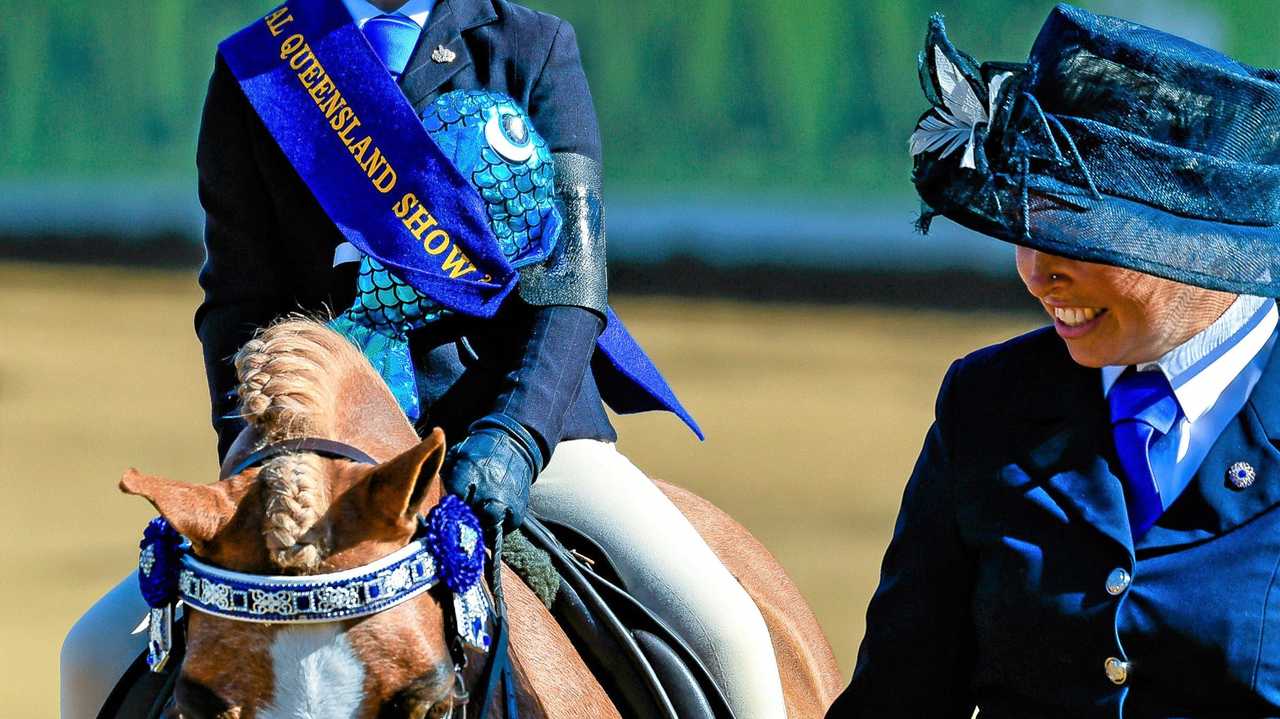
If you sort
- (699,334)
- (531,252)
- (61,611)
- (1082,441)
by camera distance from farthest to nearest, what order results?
(699,334) → (61,611) → (531,252) → (1082,441)

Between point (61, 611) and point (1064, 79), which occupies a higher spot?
point (1064, 79)

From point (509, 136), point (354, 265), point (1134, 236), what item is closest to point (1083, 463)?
point (1134, 236)

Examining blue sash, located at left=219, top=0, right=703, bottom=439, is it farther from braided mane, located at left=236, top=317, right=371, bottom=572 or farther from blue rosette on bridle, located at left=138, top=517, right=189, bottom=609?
blue rosette on bridle, located at left=138, top=517, right=189, bottom=609

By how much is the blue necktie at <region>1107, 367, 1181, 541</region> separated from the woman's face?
4 centimetres

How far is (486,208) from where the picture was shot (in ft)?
9.61

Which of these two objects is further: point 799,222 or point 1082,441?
point 799,222

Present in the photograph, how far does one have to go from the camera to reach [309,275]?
308cm

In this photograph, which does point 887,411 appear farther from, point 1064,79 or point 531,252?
point 1064,79

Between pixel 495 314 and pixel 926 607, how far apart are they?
104 cm

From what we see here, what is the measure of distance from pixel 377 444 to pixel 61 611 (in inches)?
222

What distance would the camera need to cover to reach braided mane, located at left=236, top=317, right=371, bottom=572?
2182mm

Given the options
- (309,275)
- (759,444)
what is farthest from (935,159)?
(759,444)

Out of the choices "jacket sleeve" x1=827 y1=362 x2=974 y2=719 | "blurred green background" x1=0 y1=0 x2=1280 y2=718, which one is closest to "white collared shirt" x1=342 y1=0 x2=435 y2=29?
"jacket sleeve" x1=827 y1=362 x2=974 y2=719

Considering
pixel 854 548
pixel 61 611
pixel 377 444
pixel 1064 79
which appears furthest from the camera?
pixel 854 548
